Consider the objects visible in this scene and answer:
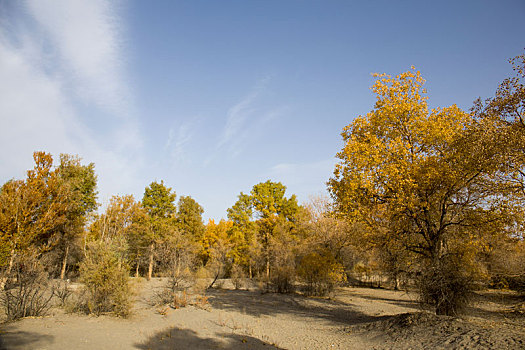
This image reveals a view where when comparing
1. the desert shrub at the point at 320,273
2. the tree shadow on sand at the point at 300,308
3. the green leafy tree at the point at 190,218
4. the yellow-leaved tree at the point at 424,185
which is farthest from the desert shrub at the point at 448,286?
the green leafy tree at the point at 190,218

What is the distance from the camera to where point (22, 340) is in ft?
22.0

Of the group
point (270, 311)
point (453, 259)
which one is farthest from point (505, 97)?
point (270, 311)

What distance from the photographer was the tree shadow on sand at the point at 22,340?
625 cm

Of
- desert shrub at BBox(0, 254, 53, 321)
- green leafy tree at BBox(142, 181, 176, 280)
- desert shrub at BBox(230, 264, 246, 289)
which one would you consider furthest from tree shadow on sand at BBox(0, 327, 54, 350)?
green leafy tree at BBox(142, 181, 176, 280)

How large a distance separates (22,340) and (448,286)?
11.7 m

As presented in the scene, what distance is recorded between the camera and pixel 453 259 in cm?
912

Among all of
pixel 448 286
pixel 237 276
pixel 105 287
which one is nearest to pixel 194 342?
pixel 105 287

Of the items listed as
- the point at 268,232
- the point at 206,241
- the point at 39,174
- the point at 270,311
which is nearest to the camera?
the point at 270,311

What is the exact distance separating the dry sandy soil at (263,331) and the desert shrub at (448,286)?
0.52 metres

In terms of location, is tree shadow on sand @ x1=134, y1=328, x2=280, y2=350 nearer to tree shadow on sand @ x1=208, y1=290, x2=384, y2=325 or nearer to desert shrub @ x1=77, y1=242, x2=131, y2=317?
desert shrub @ x1=77, y1=242, x2=131, y2=317

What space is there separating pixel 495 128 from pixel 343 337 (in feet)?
25.0

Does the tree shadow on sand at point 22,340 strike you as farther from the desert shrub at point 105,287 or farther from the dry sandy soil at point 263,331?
the desert shrub at point 105,287

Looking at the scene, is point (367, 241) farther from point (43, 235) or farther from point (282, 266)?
point (43, 235)

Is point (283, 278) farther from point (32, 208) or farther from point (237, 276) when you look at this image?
point (32, 208)
